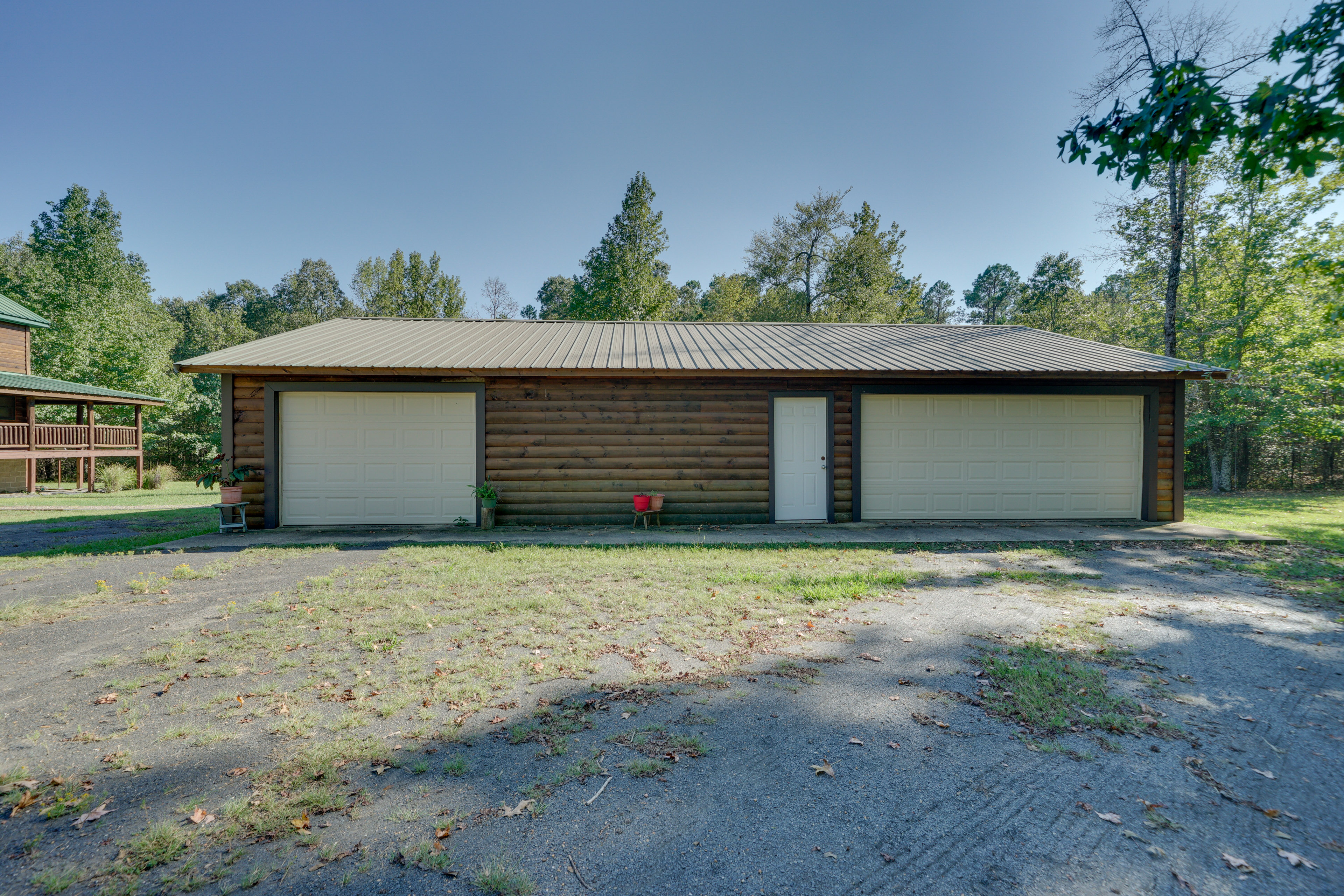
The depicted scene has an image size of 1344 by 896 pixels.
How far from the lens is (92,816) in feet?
6.63

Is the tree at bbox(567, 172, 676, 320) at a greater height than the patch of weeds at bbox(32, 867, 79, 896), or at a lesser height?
greater

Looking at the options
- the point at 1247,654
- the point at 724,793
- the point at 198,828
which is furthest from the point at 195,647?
the point at 1247,654

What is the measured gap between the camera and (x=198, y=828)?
1.94m

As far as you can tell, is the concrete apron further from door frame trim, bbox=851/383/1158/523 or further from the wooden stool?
door frame trim, bbox=851/383/1158/523

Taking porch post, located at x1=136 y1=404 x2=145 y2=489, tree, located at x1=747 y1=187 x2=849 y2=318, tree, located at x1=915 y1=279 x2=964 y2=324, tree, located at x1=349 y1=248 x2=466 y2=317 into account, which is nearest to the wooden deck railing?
porch post, located at x1=136 y1=404 x2=145 y2=489

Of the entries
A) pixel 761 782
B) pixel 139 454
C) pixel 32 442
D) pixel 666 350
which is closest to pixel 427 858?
pixel 761 782

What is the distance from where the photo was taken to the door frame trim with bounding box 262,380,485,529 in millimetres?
8523

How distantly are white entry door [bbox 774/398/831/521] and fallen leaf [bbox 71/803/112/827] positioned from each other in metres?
8.00

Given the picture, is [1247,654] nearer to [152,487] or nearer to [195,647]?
[195,647]

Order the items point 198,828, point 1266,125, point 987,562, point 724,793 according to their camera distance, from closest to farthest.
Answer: point 198,828 < point 724,793 < point 1266,125 < point 987,562

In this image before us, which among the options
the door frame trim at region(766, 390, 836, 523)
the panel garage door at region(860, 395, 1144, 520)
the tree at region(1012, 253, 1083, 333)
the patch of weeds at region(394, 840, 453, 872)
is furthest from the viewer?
the tree at region(1012, 253, 1083, 333)

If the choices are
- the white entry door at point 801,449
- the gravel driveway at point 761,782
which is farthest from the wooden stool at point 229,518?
the white entry door at point 801,449

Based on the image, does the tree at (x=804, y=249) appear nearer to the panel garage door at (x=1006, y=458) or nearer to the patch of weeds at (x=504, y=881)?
the panel garage door at (x=1006, y=458)

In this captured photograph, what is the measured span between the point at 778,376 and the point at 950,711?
6.48 metres
